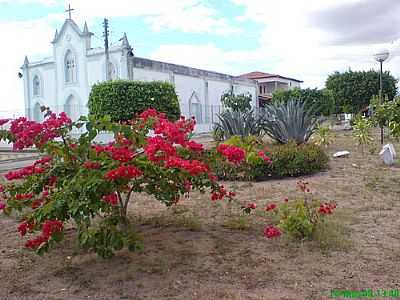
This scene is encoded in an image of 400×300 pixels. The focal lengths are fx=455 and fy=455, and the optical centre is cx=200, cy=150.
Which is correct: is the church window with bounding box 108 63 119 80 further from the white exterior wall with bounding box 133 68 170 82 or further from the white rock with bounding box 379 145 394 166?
the white rock with bounding box 379 145 394 166

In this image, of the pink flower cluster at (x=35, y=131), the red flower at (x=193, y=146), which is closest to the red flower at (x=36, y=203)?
the pink flower cluster at (x=35, y=131)

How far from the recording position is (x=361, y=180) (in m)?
7.66

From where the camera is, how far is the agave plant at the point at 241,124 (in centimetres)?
1042

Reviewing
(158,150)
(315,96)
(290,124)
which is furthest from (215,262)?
(315,96)

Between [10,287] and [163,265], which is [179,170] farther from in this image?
[10,287]

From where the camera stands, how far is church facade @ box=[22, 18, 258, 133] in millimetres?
24828

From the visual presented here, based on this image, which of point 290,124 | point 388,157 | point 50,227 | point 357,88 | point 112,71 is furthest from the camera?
point 357,88

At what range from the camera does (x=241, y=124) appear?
10.4 m

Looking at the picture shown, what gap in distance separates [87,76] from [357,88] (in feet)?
75.6

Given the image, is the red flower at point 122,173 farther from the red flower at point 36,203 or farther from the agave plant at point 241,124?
the agave plant at point 241,124

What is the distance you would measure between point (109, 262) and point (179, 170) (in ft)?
3.53

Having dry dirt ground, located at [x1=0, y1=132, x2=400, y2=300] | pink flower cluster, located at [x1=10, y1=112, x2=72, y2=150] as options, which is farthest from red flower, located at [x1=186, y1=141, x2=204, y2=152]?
pink flower cluster, located at [x1=10, y1=112, x2=72, y2=150]

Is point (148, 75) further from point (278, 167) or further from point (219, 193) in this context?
point (219, 193)

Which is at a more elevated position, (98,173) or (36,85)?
(36,85)
